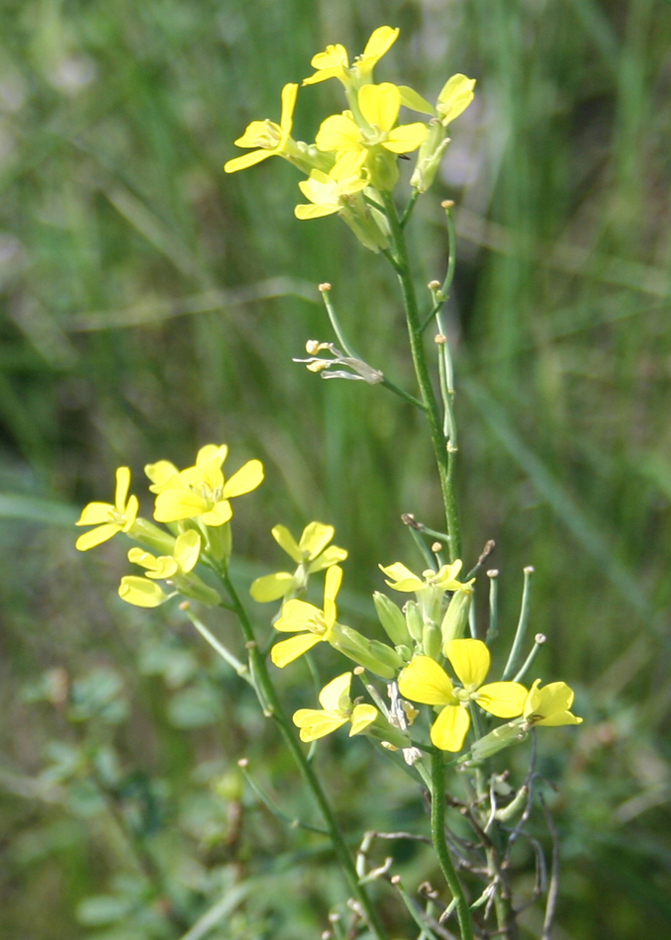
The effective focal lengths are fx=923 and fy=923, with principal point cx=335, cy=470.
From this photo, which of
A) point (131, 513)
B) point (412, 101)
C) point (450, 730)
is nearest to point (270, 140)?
point (412, 101)

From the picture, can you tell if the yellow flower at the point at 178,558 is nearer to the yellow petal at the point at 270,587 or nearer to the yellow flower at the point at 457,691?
the yellow petal at the point at 270,587

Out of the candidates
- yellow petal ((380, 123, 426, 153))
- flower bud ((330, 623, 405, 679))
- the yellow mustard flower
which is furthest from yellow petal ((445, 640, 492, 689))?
yellow petal ((380, 123, 426, 153))

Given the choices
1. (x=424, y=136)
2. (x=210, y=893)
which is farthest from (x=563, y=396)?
(x=424, y=136)

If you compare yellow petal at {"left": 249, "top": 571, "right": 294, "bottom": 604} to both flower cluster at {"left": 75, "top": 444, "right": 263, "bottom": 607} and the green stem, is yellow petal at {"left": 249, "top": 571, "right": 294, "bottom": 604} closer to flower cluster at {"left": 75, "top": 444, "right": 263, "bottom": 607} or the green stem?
flower cluster at {"left": 75, "top": 444, "right": 263, "bottom": 607}

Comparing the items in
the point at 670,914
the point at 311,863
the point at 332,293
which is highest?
the point at 332,293

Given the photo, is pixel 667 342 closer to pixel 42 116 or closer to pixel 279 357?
pixel 279 357

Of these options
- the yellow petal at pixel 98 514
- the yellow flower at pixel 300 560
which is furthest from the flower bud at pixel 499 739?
the yellow petal at pixel 98 514
